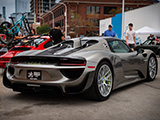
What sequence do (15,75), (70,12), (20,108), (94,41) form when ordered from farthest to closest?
(70,12)
(94,41)
(15,75)
(20,108)

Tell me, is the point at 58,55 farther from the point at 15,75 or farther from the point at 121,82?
the point at 121,82

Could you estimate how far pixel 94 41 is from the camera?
5.40 meters

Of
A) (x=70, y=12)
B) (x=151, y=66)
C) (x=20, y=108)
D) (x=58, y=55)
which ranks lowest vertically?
(x=20, y=108)

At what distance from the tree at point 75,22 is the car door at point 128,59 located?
54.5 m

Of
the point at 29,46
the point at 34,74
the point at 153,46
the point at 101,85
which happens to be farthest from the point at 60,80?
the point at 153,46

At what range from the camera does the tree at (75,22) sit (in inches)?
2366

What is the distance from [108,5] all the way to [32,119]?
6433 cm

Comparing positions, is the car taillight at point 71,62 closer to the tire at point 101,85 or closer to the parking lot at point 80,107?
the tire at point 101,85

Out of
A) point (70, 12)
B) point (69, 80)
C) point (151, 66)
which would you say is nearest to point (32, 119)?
point (69, 80)

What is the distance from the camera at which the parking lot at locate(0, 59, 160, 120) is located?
376 cm

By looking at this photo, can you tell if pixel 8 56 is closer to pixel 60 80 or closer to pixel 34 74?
pixel 34 74

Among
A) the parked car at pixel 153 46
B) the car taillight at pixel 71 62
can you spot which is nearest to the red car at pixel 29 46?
the car taillight at pixel 71 62

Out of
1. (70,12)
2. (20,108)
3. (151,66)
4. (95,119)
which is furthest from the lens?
(70,12)

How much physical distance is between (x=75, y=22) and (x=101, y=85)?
56.2m
